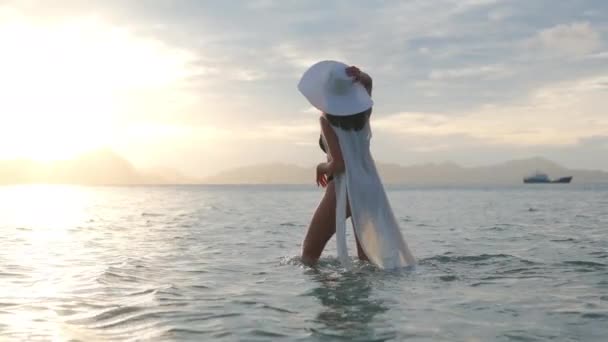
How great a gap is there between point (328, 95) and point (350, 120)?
1.34 feet

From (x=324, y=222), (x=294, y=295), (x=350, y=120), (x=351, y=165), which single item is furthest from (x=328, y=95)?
(x=294, y=295)

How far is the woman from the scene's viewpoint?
279 inches

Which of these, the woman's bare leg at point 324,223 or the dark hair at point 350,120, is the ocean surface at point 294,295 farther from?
the dark hair at point 350,120

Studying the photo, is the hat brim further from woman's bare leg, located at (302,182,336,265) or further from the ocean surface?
the ocean surface

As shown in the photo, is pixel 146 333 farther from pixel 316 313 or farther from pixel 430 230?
pixel 430 230

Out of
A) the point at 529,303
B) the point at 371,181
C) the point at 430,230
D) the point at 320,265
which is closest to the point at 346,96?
the point at 371,181

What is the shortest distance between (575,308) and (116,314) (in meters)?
4.09

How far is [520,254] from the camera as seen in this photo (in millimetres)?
9867

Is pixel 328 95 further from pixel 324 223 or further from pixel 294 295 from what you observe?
pixel 294 295

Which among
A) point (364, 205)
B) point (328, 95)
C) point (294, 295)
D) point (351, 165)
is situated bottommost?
point (294, 295)

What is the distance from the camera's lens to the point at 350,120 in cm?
721

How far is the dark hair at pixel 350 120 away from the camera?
23.7 ft

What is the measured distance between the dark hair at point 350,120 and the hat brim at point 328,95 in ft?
0.48

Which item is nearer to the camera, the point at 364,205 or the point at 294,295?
the point at 294,295
